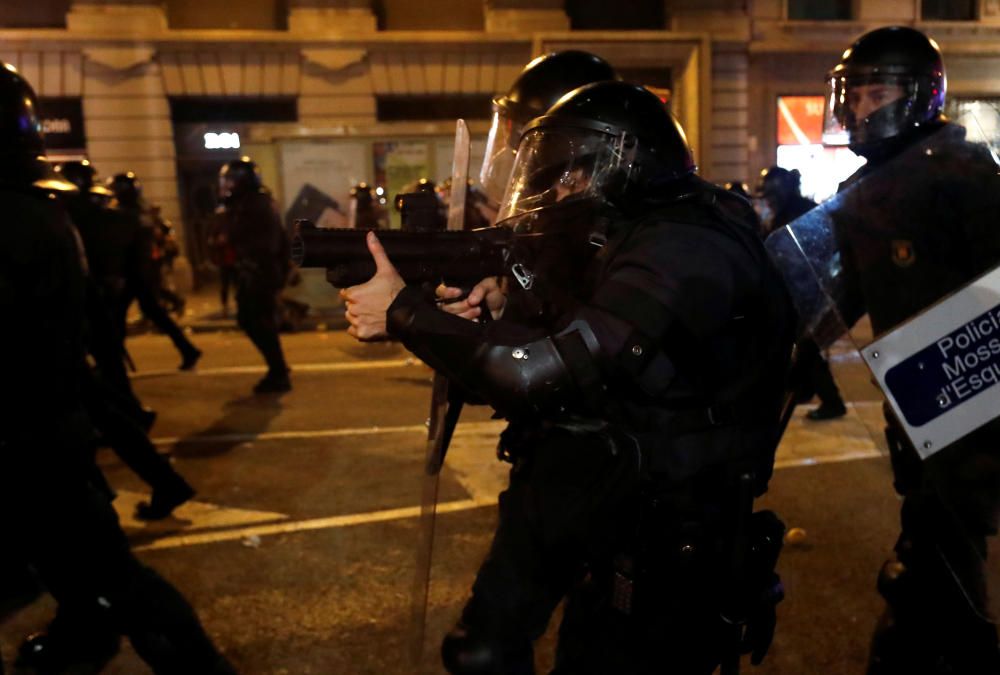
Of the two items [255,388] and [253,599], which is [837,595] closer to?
[253,599]

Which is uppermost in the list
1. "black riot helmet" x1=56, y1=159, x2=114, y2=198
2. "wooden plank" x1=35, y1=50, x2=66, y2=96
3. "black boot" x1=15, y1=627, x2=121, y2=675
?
"wooden plank" x1=35, y1=50, x2=66, y2=96

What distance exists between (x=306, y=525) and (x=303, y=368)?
4.61 meters

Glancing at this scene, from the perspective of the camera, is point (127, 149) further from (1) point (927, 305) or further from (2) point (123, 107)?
(1) point (927, 305)

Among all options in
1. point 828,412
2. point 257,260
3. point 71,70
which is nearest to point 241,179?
point 257,260

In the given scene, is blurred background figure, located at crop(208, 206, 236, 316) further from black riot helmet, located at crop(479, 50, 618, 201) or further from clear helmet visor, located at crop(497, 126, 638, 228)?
clear helmet visor, located at crop(497, 126, 638, 228)

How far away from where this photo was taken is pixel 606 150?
78.8 inches

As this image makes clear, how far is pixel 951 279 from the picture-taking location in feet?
7.55

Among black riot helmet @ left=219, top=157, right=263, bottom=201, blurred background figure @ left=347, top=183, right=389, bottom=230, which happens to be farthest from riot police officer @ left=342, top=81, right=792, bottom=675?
blurred background figure @ left=347, top=183, right=389, bottom=230

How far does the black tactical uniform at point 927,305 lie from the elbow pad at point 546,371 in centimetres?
83

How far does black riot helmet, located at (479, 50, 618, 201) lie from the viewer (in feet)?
10.4

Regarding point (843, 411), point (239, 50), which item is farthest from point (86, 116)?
point (843, 411)

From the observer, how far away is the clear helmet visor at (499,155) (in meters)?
3.07

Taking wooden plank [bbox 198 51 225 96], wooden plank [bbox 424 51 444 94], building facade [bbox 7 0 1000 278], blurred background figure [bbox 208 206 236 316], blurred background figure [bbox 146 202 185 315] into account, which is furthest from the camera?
wooden plank [bbox 424 51 444 94]

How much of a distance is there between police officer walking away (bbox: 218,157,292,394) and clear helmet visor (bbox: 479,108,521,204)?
4.74 meters
